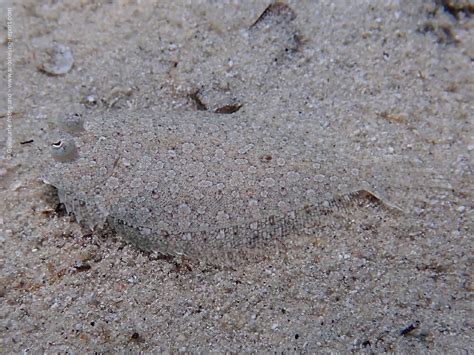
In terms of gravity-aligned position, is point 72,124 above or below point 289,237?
above

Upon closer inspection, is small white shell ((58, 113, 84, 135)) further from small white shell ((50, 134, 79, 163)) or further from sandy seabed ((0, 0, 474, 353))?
sandy seabed ((0, 0, 474, 353))

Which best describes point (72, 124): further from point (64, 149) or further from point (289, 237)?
point (289, 237)

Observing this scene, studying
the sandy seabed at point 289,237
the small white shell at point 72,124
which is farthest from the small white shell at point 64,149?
the sandy seabed at point 289,237

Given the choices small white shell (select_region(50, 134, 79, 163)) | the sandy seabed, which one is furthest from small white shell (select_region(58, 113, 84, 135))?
the sandy seabed

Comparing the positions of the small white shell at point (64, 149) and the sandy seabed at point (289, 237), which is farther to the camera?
the small white shell at point (64, 149)

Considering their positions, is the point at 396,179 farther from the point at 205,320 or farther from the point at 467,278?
the point at 205,320

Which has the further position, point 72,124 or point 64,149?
point 72,124

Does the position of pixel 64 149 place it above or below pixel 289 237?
above

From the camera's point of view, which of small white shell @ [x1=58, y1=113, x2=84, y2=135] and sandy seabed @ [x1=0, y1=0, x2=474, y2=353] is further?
small white shell @ [x1=58, y1=113, x2=84, y2=135]

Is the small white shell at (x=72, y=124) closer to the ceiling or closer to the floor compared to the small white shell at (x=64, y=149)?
closer to the ceiling

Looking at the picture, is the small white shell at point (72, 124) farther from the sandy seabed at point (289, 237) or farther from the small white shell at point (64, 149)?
the sandy seabed at point (289, 237)

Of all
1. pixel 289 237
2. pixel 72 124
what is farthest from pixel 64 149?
pixel 289 237
